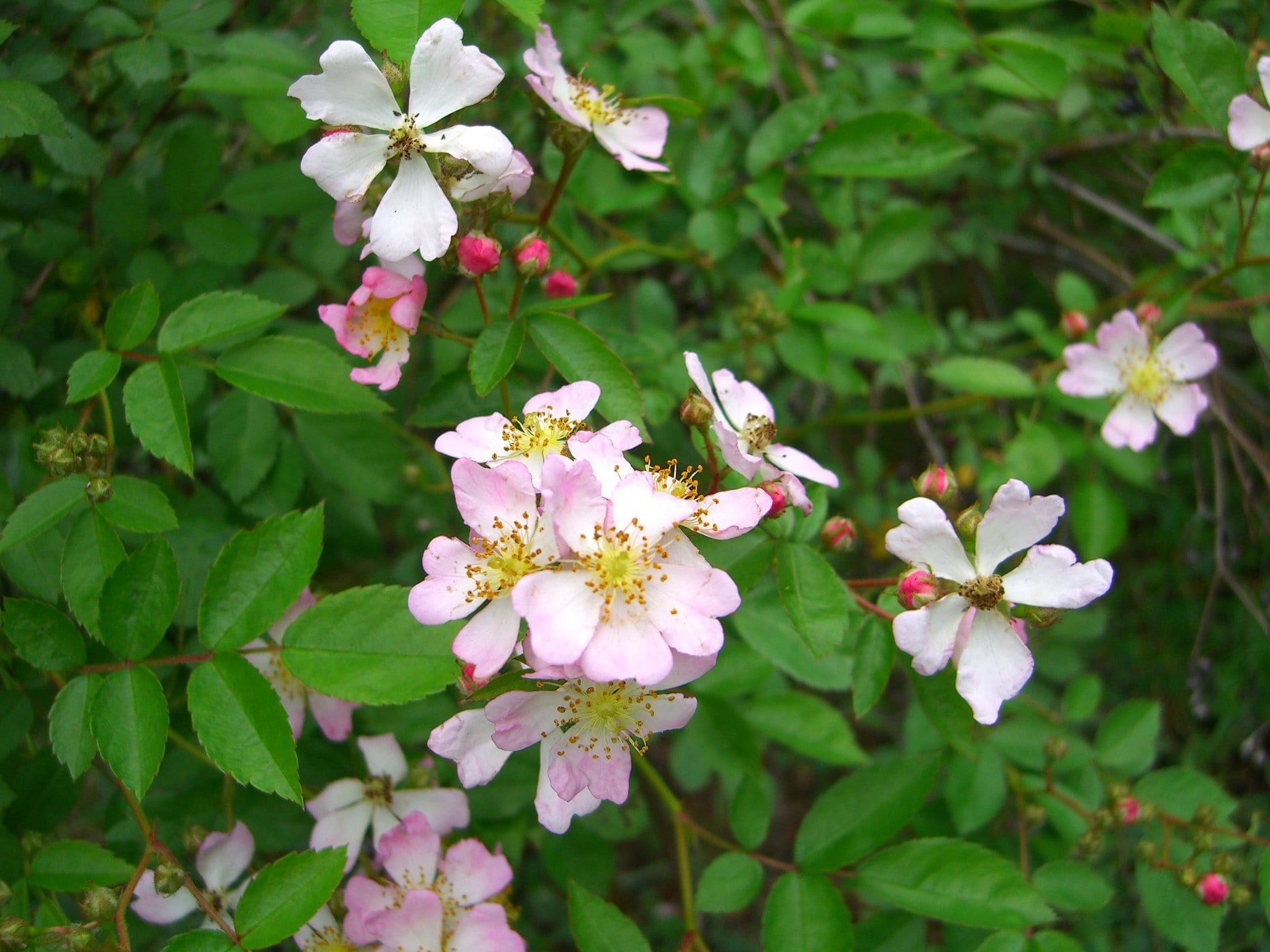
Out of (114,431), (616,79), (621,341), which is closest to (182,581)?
(114,431)

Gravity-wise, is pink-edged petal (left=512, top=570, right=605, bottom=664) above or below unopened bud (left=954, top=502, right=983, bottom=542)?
above

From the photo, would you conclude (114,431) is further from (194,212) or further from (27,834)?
(27,834)

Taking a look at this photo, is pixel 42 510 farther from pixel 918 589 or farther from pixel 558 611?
pixel 918 589

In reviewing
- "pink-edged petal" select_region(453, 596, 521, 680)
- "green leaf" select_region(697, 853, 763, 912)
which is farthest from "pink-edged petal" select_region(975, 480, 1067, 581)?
"green leaf" select_region(697, 853, 763, 912)

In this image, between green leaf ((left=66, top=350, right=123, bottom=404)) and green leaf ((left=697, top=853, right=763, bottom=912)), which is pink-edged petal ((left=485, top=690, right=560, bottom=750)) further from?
green leaf ((left=66, top=350, right=123, bottom=404))

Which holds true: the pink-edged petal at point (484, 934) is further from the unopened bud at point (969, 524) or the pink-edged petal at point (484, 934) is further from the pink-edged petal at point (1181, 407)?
the pink-edged petal at point (1181, 407)

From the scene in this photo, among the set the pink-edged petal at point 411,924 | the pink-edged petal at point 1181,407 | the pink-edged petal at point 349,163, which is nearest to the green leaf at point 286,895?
the pink-edged petal at point 411,924

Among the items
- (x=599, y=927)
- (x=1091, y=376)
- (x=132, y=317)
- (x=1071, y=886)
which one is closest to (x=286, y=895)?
(x=599, y=927)
